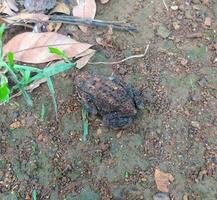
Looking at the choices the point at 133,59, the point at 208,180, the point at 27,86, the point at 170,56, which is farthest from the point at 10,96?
the point at 208,180

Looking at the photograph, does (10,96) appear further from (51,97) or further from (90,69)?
(90,69)

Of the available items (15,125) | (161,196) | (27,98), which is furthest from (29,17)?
(161,196)

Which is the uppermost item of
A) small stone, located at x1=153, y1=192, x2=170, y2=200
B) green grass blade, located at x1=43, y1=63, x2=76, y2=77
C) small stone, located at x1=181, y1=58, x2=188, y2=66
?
green grass blade, located at x1=43, y1=63, x2=76, y2=77

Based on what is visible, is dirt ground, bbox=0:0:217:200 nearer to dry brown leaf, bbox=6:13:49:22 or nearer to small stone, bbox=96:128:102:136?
small stone, bbox=96:128:102:136

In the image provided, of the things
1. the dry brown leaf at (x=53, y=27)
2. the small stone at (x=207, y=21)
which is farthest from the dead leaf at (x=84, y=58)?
the small stone at (x=207, y=21)

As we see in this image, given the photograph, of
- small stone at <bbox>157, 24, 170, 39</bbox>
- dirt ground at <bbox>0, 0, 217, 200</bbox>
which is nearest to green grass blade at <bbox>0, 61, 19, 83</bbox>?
dirt ground at <bbox>0, 0, 217, 200</bbox>
